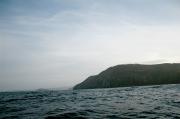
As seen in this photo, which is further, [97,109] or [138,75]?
[138,75]

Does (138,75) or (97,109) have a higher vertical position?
(138,75)

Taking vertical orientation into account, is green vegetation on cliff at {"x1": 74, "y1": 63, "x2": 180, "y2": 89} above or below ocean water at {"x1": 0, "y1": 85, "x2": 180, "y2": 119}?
above

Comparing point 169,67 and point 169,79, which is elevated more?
point 169,67

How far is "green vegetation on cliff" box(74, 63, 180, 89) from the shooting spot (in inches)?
6644

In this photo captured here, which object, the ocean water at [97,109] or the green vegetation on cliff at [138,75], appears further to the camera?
the green vegetation on cliff at [138,75]

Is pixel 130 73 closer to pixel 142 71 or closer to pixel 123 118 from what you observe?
pixel 142 71

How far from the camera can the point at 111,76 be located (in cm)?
18738

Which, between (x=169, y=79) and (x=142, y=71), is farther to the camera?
(x=142, y=71)

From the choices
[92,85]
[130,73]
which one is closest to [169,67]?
A: [130,73]

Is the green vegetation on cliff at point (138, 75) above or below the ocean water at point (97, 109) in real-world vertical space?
above

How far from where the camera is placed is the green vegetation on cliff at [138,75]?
169 metres

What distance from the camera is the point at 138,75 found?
17862cm

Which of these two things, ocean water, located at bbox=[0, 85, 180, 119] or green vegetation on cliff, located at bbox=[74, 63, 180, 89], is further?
green vegetation on cliff, located at bbox=[74, 63, 180, 89]

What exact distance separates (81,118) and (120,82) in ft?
544
